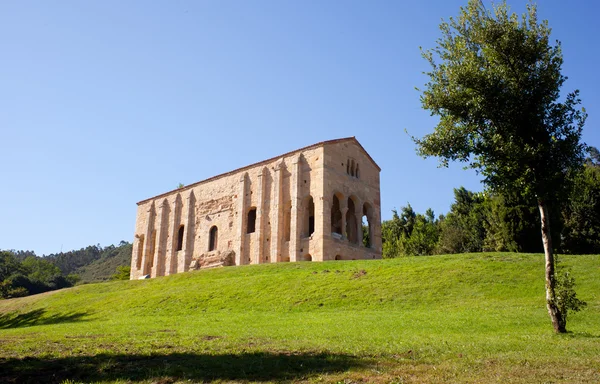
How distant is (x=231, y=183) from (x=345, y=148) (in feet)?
40.4

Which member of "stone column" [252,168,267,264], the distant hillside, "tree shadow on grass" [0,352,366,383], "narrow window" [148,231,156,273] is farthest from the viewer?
the distant hillside

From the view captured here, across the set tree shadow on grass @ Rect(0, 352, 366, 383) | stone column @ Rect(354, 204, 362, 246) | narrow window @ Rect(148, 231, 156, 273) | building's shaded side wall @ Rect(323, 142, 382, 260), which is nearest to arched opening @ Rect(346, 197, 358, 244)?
building's shaded side wall @ Rect(323, 142, 382, 260)

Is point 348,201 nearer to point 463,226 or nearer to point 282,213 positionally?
point 282,213

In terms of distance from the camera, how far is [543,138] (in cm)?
1616

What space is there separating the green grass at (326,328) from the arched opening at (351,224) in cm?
1261

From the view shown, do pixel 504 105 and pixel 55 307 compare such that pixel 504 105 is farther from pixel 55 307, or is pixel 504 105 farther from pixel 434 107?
pixel 55 307

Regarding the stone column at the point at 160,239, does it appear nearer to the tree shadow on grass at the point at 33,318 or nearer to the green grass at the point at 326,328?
the green grass at the point at 326,328

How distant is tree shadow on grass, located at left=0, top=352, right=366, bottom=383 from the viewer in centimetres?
864

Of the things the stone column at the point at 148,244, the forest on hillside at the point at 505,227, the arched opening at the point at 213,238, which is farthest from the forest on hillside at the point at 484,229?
the arched opening at the point at 213,238

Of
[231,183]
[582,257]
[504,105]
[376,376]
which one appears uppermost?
[231,183]

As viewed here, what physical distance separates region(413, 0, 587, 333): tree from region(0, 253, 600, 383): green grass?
488 centimetres

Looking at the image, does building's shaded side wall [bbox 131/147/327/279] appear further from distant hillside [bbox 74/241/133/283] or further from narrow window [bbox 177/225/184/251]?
distant hillside [bbox 74/241/133/283]

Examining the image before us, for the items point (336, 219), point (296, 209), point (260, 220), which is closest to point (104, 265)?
point (260, 220)

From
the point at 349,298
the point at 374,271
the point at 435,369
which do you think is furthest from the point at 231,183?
the point at 435,369
